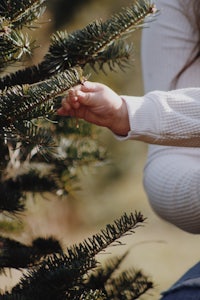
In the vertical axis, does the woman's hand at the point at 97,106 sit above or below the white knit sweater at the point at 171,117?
above

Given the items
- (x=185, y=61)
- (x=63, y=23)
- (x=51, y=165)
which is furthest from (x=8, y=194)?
(x=63, y=23)

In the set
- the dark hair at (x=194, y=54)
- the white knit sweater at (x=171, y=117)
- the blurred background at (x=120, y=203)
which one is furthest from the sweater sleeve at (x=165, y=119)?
the blurred background at (x=120, y=203)

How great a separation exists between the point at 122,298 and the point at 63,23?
4.71ft

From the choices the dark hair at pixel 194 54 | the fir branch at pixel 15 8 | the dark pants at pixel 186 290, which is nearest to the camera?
the fir branch at pixel 15 8

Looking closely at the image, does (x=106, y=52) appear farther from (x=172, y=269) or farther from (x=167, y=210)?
(x=172, y=269)

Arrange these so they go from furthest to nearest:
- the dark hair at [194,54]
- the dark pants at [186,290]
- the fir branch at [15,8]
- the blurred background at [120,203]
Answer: the blurred background at [120,203] < the dark hair at [194,54] < the dark pants at [186,290] < the fir branch at [15,8]

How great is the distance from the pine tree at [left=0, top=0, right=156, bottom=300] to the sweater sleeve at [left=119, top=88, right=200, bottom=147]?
7cm

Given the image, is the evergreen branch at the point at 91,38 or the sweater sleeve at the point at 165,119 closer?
the evergreen branch at the point at 91,38

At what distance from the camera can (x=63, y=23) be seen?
7.34ft

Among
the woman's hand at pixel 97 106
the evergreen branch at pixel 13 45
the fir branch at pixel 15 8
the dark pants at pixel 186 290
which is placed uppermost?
the fir branch at pixel 15 8

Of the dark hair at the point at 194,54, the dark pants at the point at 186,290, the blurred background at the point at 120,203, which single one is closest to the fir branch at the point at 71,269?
the dark pants at the point at 186,290

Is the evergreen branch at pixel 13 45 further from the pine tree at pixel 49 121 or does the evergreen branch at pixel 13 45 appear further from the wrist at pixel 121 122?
the wrist at pixel 121 122

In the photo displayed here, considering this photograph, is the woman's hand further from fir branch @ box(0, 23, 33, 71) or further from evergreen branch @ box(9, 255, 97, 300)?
evergreen branch @ box(9, 255, 97, 300)

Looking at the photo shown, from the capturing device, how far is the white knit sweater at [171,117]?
93 cm
